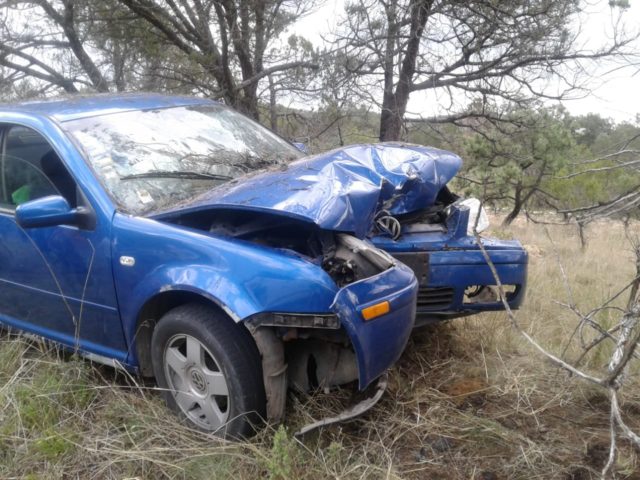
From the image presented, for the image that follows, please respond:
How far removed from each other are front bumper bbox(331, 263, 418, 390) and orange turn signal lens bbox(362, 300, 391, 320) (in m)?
0.01

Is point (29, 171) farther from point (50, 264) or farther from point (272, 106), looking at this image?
point (272, 106)

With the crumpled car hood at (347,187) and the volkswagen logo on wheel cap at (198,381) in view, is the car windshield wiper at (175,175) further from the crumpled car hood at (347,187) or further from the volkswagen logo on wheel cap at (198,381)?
the volkswagen logo on wheel cap at (198,381)

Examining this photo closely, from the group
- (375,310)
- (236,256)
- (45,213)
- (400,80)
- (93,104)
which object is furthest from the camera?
(400,80)

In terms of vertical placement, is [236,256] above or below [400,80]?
below

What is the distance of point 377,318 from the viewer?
8.02ft

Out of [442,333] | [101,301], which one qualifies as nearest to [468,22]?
[442,333]

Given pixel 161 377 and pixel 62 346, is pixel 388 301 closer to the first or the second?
pixel 161 377

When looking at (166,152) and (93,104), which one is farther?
(93,104)

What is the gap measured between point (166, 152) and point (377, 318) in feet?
5.70

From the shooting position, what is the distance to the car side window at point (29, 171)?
3209mm

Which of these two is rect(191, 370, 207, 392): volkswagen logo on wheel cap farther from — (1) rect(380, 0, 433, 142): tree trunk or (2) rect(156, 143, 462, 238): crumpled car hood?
(1) rect(380, 0, 433, 142): tree trunk

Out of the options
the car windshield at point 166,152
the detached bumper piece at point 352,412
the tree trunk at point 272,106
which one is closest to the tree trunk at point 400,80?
the tree trunk at point 272,106

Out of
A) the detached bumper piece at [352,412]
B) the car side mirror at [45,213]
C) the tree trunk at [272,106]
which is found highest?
the tree trunk at [272,106]

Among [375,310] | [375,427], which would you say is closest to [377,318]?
[375,310]
